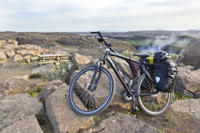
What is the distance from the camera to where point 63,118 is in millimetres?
3107

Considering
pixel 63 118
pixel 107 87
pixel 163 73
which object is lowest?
pixel 63 118

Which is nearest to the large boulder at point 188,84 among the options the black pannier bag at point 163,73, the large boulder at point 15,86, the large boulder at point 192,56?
the black pannier bag at point 163,73

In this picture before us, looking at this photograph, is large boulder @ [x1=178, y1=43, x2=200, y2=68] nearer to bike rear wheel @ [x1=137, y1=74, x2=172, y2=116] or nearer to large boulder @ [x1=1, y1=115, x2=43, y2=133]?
bike rear wheel @ [x1=137, y1=74, x2=172, y2=116]

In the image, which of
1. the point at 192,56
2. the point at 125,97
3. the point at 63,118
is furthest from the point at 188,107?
the point at 192,56

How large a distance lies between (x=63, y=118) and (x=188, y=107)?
319 cm

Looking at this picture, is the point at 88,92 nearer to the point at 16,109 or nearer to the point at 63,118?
the point at 63,118

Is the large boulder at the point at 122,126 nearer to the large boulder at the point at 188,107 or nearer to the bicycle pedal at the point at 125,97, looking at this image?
the bicycle pedal at the point at 125,97

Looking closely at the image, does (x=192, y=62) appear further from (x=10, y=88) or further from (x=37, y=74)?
(x=37, y=74)

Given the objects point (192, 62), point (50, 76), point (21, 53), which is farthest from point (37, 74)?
point (21, 53)

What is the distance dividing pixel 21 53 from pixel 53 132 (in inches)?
698

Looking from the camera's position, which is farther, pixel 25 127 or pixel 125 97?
pixel 125 97

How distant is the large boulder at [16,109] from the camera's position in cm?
329

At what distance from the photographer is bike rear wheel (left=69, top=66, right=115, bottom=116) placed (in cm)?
336

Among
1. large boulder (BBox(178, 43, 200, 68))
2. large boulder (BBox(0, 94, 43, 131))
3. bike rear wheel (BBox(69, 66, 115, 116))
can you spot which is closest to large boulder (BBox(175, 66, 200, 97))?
bike rear wheel (BBox(69, 66, 115, 116))
